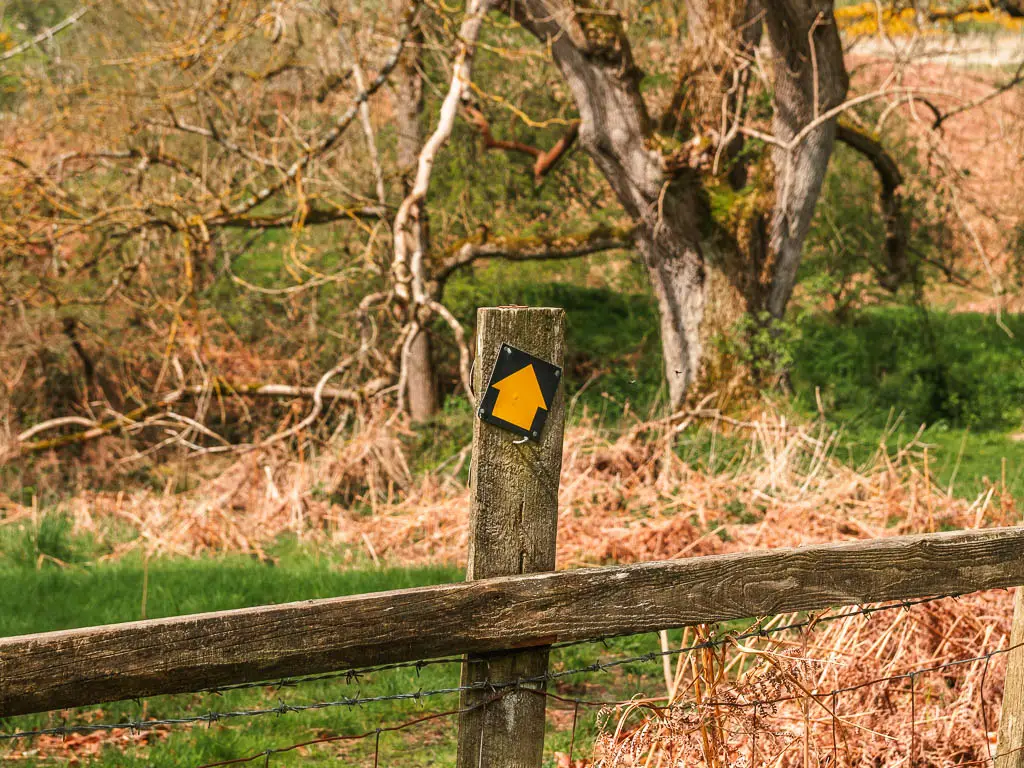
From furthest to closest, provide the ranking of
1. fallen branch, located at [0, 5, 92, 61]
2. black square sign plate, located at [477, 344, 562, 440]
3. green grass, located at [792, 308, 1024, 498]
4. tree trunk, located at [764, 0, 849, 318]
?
fallen branch, located at [0, 5, 92, 61] → green grass, located at [792, 308, 1024, 498] → tree trunk, located at [764, 0, 849, 318] → black square sign plate, located at [477, 344, 562, 440]

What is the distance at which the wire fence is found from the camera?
2.89 m

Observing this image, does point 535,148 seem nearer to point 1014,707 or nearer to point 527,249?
point 527,249

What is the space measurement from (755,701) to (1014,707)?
36.2 inches

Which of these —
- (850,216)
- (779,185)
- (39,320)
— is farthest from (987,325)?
(39,320)

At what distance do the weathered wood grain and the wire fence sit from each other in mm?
84

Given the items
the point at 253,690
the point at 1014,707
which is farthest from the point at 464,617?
the point at 253,690

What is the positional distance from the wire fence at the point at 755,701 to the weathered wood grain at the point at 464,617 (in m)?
0.08

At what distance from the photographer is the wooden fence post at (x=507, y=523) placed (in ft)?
8.18

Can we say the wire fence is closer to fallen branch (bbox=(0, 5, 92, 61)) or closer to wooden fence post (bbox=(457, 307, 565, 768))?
wooden fence post (bbox=(457, 307, 565, 768))

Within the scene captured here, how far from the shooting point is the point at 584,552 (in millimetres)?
7777

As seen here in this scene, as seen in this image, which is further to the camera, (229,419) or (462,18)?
(229,419)

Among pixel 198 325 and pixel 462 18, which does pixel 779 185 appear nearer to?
pixel 462 18

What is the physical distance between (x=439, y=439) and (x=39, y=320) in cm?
494

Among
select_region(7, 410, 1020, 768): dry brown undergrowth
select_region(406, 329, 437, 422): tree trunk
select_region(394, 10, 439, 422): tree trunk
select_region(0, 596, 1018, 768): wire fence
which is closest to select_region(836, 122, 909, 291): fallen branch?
select_region(7, 410, 1020, 768): dry brown undergrowth
